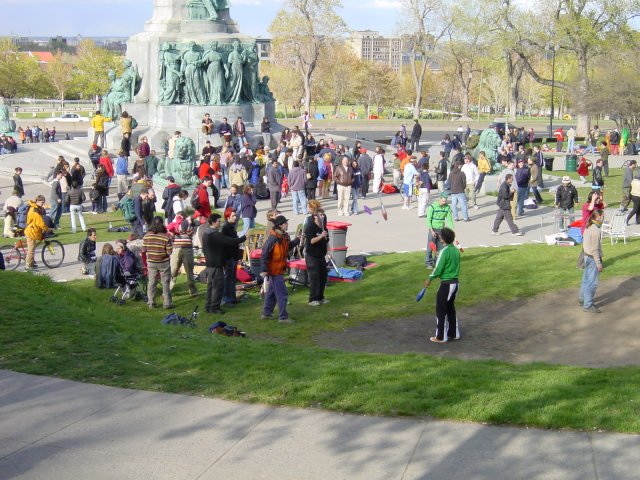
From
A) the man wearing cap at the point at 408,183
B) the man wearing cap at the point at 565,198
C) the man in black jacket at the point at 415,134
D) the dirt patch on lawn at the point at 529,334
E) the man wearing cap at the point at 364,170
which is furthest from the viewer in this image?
the man in black jacket at the point at 415,134

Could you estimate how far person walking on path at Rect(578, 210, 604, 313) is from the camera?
13648 millimetres

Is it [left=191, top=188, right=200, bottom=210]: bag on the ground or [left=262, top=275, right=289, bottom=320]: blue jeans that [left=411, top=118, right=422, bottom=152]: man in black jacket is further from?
[left=262, top=275, right=289, bottom=320]: blue jeans

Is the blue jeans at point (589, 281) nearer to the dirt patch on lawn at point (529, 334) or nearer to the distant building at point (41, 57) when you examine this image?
the dirt patch on lawn at point (529, 334)

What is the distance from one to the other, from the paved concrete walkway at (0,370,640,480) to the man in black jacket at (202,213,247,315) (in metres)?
5.12

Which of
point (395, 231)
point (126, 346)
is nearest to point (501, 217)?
point (395, 231)

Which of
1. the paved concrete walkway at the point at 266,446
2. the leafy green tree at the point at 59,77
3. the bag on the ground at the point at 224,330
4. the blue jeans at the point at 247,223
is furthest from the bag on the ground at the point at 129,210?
the leafy green tree at the point at 59,77

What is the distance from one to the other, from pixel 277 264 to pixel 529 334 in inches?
135

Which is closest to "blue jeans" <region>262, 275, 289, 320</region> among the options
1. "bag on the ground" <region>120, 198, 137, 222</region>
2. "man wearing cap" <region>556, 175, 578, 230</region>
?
"bag on the ground" <region>120, 198, 137, 222</region>

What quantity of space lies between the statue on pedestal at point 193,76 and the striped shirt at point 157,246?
21073 millimetres

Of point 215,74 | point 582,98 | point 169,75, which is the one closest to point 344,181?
point 215,74

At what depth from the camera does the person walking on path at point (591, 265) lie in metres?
13.6

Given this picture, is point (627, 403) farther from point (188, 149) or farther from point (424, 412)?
point (188, 149)

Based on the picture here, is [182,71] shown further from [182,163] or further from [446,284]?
[446,284]

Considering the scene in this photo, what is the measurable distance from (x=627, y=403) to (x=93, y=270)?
35.6 feet
